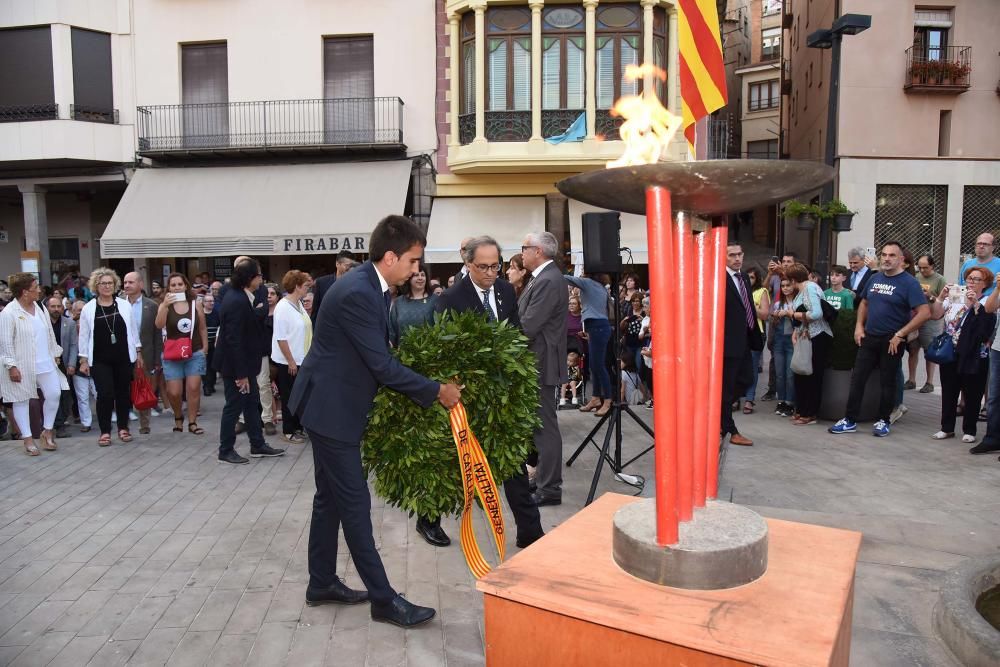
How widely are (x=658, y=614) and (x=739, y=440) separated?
18.5 feet

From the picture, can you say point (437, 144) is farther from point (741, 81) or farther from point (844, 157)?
point (741, 81)

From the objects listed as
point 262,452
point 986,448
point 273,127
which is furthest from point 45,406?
point 273,127

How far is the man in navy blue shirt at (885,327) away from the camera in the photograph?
750 centimetres

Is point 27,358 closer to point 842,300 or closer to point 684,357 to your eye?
point 684,357

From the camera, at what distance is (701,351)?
264cm

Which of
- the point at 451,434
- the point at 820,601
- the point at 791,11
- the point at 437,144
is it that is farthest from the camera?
the point at 791,11

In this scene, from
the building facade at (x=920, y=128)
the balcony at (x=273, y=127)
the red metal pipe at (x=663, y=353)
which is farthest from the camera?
the building facade at (x=920, y=128)

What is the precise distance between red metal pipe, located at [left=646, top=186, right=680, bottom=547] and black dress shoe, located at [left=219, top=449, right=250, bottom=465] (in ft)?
18.3

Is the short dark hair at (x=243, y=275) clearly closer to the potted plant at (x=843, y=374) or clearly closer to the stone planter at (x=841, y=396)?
the potted plant at (x=843, y=374)

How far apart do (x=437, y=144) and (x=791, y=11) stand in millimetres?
20379

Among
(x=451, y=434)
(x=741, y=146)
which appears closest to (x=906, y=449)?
(x=451, y=434)

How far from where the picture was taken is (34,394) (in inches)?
303

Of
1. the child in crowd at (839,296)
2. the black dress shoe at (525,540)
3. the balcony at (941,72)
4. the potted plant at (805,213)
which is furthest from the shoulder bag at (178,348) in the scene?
the balcony at (941,72)

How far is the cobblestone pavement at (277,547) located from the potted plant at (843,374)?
1.87ft
